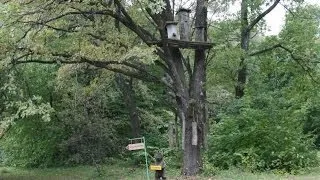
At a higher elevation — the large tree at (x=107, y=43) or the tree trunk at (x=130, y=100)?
the large tree at (x=107, y=43)

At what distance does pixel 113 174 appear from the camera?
710 inches

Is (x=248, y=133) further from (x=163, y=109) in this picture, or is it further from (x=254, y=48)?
(x=163, y=109)

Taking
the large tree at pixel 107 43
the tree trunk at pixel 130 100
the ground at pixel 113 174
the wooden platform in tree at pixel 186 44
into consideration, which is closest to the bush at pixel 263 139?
the ground at pixel 113 174

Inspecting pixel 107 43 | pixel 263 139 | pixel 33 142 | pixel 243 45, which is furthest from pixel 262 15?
pixel 33 142

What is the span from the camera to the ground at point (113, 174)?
1345cm

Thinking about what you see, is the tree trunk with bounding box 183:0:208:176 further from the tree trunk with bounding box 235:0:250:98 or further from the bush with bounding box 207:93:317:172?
the tree trunk with bounding box 235:0:250:98

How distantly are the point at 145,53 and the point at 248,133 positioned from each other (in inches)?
245

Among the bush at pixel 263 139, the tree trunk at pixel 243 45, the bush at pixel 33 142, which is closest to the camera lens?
the bush at pixel 263 139

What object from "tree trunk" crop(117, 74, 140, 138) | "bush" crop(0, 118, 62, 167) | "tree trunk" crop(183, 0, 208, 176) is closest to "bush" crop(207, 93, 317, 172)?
"tree trunk" crop(183, 0, 208, 176)

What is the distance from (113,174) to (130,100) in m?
4.23

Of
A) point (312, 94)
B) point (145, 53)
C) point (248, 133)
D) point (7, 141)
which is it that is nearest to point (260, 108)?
point (248, 133)

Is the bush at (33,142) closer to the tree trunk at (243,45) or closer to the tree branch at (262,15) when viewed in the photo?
the tree trunk at (243,45)

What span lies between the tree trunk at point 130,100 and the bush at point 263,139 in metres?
5.04

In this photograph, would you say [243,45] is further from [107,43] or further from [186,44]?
[107,43]
